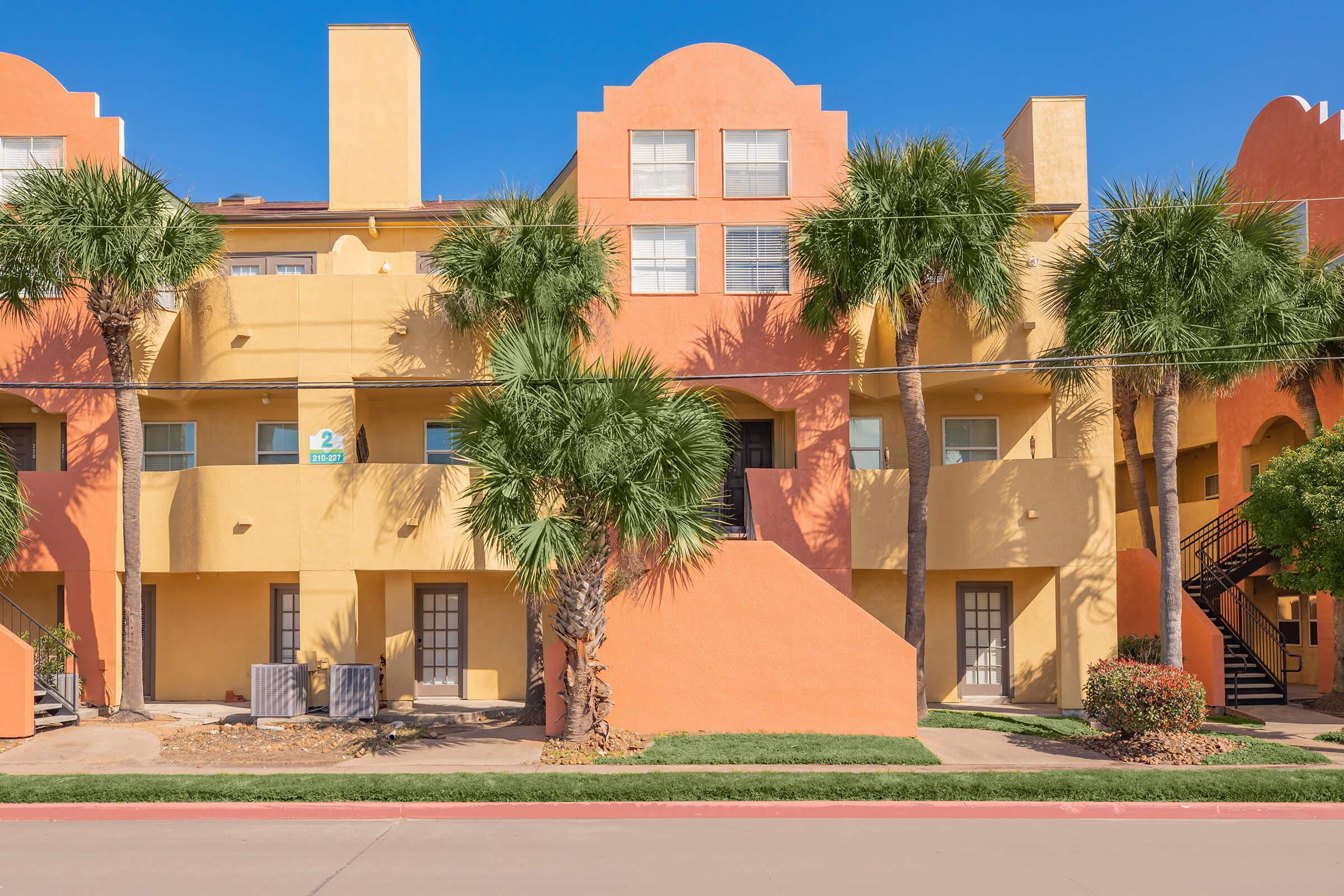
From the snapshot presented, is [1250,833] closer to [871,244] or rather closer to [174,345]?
[871,244]

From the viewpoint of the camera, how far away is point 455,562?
788 inches

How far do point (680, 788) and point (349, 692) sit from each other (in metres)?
7.68

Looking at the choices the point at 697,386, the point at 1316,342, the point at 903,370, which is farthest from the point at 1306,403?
the point at 697,386

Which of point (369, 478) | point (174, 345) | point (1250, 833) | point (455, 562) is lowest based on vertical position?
point (1250, 833)

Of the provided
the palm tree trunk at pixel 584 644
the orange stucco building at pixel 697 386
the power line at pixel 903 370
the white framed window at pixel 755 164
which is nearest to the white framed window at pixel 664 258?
the orange stucco building at pixel 697 386

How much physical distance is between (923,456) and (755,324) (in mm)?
4178

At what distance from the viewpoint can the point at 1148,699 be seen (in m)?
15.6

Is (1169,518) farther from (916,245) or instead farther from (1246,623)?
(1246,623)

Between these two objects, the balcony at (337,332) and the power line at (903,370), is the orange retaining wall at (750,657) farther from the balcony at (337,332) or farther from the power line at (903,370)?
the balcony at (337,332)

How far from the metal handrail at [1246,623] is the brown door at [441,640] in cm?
1572

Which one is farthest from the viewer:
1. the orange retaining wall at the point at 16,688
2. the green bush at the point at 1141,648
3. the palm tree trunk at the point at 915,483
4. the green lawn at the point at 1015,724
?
the green bush at the point at 1141,648

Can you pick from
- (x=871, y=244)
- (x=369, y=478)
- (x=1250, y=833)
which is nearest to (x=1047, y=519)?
(x=871, y=244)

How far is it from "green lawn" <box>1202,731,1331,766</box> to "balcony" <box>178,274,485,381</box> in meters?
13.8

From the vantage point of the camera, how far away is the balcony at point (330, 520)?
65.5ft
